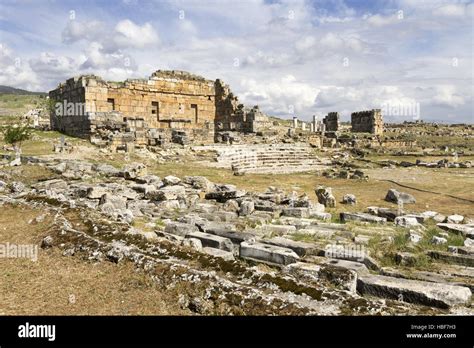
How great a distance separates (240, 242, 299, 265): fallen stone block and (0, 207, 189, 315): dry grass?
209cm

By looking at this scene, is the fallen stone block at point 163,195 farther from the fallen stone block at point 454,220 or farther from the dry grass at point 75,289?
the fallen stone block at point 454,220

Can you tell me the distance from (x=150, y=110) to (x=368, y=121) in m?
27.5

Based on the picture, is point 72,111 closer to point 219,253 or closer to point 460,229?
point 219,253

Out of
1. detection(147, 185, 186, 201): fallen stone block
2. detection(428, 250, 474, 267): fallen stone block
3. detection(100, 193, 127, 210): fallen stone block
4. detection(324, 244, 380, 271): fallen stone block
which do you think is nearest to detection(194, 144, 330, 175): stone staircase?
detection(147, 185, 186, 201): fallen stone block

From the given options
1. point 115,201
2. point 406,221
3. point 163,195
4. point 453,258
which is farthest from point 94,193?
point 453,258

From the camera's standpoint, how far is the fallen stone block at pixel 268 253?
6637 mm

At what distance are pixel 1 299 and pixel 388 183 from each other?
17.9 meters

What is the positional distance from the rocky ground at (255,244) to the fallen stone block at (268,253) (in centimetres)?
2

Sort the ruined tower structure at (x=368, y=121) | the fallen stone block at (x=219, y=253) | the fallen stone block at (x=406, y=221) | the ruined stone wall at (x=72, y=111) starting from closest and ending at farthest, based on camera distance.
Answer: the fallen stone block at (x=219, y=253), the fallen stone block at (x=406, y=221), the ruined stone wall at (x=72, y=111), the ruined tower structure at (x=368, y=121)

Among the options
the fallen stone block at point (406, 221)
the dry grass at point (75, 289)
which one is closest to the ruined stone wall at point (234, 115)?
the fallen stone block at point (406, 221)

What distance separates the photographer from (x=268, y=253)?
6.83 metres

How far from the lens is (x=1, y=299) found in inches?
205
